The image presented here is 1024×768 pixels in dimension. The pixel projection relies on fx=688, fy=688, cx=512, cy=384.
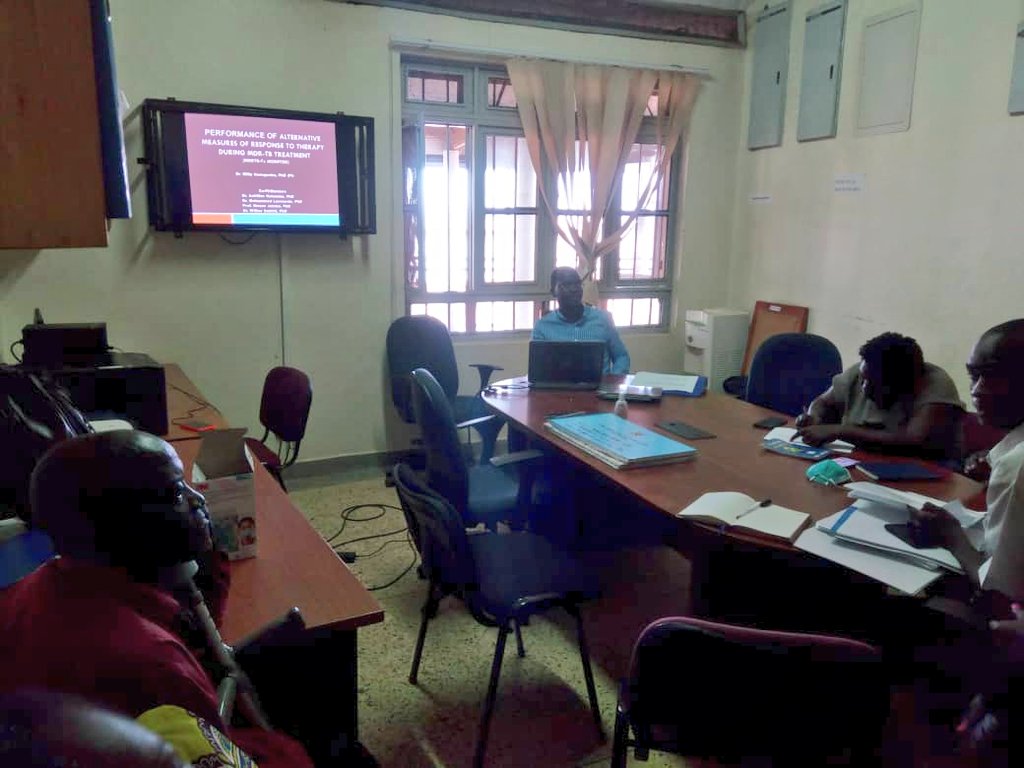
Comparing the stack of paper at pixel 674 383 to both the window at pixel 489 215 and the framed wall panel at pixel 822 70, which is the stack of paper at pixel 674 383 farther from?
the framed wall panel at pixel 822 70

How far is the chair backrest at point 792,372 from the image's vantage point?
3.23 meters

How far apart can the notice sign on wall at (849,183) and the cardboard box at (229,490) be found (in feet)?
12.6

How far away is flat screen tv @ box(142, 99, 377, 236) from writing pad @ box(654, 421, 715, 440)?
2.24 meters

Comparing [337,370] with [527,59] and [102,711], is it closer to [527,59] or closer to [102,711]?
[527,59]

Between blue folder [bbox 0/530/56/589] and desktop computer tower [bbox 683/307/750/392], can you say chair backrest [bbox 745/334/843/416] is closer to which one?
desktop computer tower [bbox 683/307/750/392]

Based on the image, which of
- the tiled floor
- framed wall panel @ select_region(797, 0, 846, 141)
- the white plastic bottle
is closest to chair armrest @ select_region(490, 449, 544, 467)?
the white plastic bottle

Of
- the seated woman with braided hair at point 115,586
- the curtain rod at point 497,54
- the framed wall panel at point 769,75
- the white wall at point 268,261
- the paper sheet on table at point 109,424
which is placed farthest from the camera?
the framed wall panel at point 769,75

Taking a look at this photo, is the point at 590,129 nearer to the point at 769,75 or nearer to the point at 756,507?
the point at 769,75

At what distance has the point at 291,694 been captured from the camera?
1323mm

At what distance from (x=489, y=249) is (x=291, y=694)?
143 inches

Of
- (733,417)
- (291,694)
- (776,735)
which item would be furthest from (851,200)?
(291,694)

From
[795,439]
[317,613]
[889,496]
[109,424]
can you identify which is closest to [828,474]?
[889,496]

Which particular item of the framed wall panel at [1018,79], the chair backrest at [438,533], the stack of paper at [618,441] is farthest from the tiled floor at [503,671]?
the framed wall panel at [1018,79]

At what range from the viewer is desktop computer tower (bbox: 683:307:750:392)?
483 centimetres
